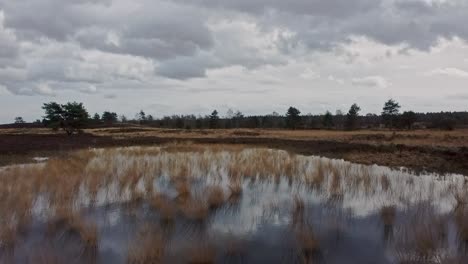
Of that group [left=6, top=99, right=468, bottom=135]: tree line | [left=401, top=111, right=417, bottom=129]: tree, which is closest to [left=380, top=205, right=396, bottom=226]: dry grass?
[left=6, top=99, right=468, bottom=135]: tree line

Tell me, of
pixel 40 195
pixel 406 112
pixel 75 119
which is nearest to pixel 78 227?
pixel 40 195

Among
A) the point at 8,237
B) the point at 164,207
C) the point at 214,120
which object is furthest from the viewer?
the point at 214,120

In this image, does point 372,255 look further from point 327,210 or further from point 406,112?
point 406,112

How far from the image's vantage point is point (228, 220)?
8.52 meters

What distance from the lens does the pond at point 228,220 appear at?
645 centimetres

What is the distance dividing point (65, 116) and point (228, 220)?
51640 mm

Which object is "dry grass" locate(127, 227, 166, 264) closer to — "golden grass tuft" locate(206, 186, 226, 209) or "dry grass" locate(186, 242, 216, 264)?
"dry grass" locate(186, 242, 216, 264)

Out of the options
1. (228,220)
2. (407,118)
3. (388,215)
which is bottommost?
(228,220)

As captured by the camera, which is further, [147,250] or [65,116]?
[65,116]

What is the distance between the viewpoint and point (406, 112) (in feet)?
247

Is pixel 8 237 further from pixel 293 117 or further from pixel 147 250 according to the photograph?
pixel 293 117

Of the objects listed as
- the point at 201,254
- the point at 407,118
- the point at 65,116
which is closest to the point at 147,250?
the point at 201,254

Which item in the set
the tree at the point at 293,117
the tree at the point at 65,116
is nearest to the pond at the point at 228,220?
the tree at the point at 65,116

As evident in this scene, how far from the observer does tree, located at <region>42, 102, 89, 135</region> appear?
52156 millimetres
